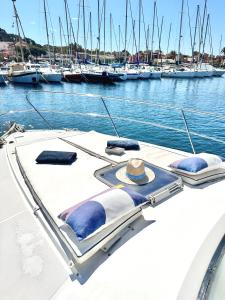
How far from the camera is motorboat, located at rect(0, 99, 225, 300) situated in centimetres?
146

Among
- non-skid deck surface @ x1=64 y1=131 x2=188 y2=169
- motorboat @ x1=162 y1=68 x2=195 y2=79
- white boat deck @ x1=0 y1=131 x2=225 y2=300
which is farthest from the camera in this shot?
motorboat @ x1=162 y1=68 x2=195 y2=79

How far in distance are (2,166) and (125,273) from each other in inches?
103

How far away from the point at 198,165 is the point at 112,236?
1.42 m

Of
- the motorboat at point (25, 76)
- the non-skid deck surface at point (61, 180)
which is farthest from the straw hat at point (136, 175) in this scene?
the motorboat at point (25, 76)

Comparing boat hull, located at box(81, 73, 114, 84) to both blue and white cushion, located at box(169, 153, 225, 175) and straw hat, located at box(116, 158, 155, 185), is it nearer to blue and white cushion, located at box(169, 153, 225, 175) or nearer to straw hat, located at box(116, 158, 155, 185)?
blue and white cushion, located at box(169, 153, 225, 175)

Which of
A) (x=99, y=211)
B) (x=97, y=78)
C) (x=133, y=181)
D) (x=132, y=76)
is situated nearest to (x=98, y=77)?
(x=97, y=78)

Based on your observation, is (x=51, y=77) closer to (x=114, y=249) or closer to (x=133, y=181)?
(x=133, y=181)

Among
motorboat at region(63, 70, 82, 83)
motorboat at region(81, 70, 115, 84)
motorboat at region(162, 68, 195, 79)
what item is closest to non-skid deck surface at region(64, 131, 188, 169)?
motorboat at region(81, 70, 115, 84)

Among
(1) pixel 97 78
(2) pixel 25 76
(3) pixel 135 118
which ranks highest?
(2) pixel 25 76

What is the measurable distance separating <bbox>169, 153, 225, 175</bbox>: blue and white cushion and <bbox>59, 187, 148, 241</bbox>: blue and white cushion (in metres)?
0.88

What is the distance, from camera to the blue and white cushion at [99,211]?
1633 mm

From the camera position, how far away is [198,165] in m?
2.57

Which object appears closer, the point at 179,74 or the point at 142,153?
the point at 142,153

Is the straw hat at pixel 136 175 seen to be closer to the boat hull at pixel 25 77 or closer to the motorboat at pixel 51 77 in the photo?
the boat hull at pixel 25 77
